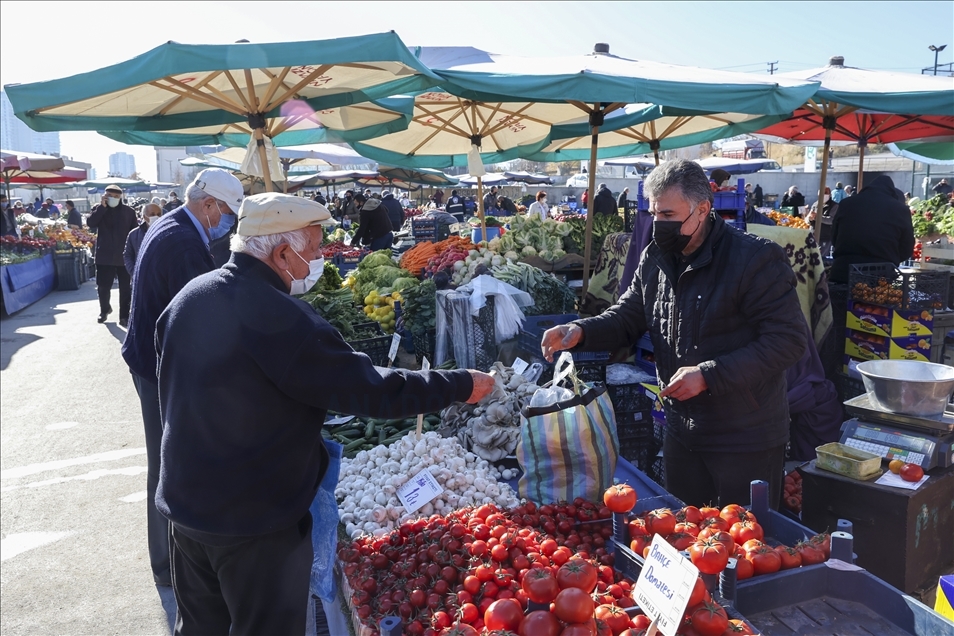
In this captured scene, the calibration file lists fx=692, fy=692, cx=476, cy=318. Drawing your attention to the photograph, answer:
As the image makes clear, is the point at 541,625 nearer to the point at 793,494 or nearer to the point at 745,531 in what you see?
the point at 745,531

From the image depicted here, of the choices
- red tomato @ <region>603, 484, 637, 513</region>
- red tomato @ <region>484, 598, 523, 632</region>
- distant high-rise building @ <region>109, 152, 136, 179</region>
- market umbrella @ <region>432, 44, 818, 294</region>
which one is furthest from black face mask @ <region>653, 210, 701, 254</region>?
distant high-rise building @ <region>109, 152, 136, 179</region>

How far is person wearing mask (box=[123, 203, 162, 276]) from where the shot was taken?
692cm

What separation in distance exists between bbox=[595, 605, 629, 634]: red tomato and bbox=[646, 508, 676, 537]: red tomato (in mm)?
447

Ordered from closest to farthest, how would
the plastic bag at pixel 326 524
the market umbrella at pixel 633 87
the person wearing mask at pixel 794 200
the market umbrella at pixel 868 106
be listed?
the plastic bag at pixel 326 524
the market umbrella at pixel 633 87
the market umbrella at pixel 868 106
the person wearing mask at pixel 794 200

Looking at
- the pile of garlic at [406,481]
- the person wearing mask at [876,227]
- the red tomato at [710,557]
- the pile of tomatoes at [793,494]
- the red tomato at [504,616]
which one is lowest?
the pile of tomatoes at [793,494]

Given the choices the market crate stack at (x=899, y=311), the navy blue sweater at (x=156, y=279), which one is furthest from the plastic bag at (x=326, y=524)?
the market crate stack at (x=899, y=311)

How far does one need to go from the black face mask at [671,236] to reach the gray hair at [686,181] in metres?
0.09

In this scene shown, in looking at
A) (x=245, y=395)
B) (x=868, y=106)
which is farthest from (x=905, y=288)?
(x=245, y=395)

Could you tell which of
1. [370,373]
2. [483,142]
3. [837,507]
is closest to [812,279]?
[837,507]

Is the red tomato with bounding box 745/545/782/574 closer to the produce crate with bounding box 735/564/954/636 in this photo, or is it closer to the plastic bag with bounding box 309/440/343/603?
the produce crate with bounding box 735/564/954/636

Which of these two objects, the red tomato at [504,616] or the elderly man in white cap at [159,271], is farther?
the elderly man in white cap at [159,271]

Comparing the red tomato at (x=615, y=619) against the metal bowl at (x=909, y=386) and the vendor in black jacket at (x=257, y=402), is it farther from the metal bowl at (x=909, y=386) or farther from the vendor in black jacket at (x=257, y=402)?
the metal bowl at (x=909, y=386)

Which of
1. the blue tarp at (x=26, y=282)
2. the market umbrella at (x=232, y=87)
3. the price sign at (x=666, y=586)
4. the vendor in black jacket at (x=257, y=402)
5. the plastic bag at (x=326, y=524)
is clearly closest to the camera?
the price sign at (x=666, y=586)

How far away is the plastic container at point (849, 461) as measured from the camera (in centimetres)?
319
